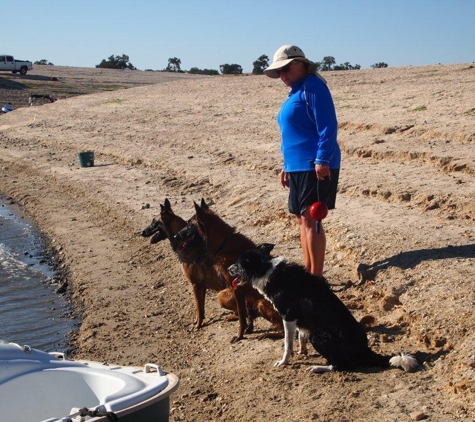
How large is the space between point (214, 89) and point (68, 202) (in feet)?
38.8

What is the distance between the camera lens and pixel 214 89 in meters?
26.0

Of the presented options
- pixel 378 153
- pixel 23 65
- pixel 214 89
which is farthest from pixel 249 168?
pixel 23 65

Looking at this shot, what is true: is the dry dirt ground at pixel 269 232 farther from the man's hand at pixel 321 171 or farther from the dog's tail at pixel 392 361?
the man's hand at pixel 321 171

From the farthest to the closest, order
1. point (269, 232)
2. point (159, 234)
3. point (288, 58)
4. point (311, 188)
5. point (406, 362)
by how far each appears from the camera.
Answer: point (269, 232), point (159, 234), point (311, 188), point (288, 58), point (406, 362)

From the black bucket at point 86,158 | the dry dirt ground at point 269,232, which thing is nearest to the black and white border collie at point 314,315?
the dry dirt ground at point 269,232

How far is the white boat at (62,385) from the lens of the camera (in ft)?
15.9

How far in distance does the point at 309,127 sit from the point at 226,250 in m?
1.56

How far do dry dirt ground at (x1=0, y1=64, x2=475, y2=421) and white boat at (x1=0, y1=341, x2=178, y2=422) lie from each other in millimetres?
1168

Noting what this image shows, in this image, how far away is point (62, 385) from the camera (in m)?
5.20

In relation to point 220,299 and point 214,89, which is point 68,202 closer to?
point 220,299

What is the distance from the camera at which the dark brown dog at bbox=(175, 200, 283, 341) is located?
288 inches

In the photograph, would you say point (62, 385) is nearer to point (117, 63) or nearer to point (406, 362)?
point (406, 362)

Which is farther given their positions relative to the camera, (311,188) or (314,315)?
(311,188)

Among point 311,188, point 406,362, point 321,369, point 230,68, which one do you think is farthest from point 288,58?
point 230,68
